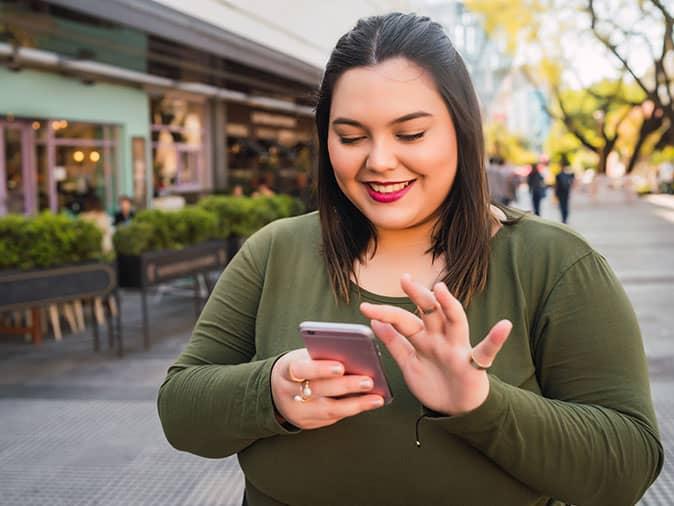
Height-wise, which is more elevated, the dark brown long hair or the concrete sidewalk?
the dark brown long hair

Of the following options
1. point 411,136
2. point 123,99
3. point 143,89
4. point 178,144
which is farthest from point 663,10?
point 411,136

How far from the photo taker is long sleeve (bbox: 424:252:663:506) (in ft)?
4.24

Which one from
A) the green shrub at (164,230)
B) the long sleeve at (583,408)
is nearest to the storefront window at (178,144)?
the green shrub at (164,230)

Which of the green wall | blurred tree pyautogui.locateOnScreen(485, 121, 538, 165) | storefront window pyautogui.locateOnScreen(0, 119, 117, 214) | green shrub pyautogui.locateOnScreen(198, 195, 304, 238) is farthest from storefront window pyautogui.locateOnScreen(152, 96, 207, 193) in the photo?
blurred tree pyautogui.locateOnScreen(485, 121, 538, 165)

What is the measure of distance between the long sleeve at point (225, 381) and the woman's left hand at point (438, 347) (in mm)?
269

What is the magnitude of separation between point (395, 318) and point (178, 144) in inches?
708

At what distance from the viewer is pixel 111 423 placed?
5090 mm

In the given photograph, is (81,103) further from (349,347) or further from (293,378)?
(349,347)

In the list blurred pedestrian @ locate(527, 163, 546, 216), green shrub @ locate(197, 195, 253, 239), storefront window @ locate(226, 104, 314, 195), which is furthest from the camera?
storefront window @ locate(226, 104, 314, 195)

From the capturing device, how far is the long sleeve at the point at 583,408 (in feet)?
4.24

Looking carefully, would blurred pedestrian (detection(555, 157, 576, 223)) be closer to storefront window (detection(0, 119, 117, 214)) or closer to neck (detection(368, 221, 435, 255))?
storefront window (detection(0, 119, 117, 214))

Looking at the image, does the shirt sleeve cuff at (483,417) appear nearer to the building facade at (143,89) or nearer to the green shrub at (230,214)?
the building facade at (143,89)

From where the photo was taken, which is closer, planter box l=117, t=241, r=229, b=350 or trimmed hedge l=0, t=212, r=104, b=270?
trimmed hedge l=0, t=212, r=104, b=270

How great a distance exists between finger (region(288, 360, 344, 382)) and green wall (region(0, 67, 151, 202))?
12660 millimetres
